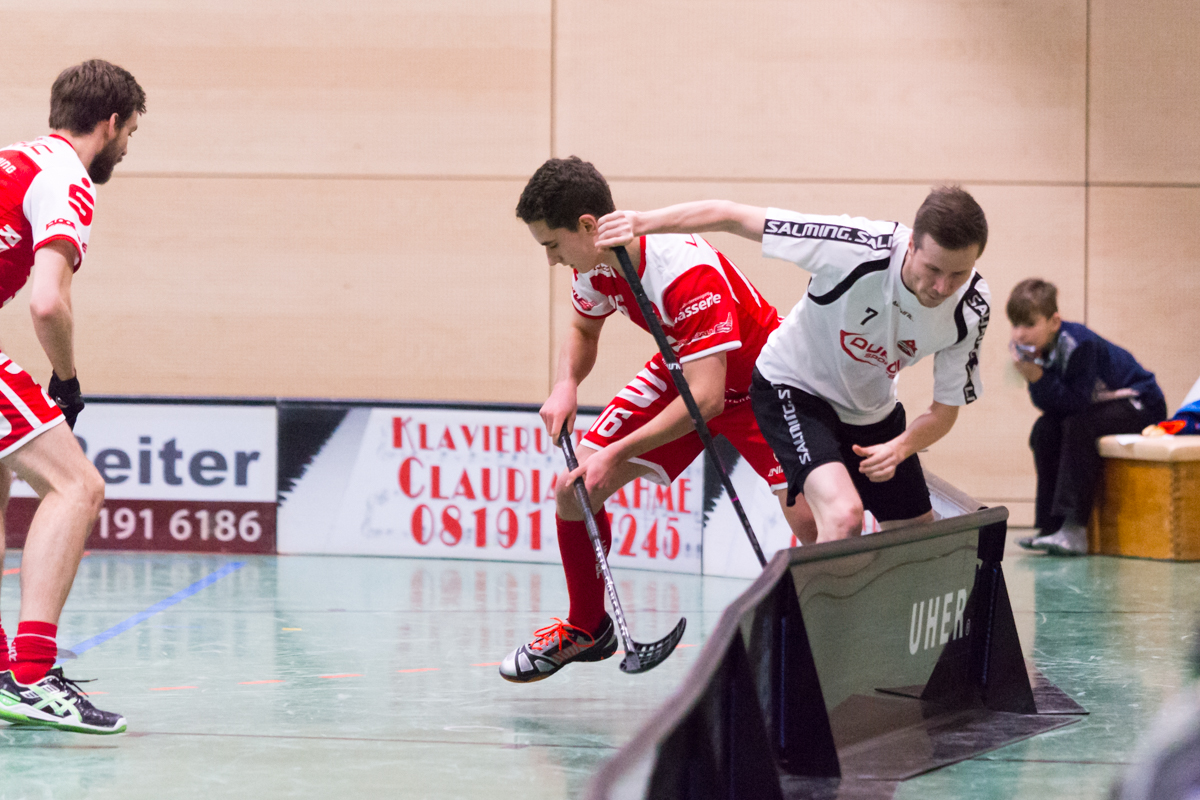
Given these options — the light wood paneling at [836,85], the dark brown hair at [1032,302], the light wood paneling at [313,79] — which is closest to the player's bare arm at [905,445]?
the dark brown hair at [1032,302]

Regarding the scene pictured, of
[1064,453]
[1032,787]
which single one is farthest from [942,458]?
[1032,787]

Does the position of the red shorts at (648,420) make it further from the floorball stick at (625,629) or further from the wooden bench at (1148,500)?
the wooden bench at (1148,500)

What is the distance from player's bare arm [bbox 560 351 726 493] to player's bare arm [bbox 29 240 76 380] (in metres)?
1.50

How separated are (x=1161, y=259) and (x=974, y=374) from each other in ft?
17.0

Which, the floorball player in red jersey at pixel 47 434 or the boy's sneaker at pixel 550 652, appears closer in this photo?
the floorball player in red jersey at pixel 47 434

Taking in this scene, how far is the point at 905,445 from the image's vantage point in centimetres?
333

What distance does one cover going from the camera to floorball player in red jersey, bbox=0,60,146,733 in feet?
10.7

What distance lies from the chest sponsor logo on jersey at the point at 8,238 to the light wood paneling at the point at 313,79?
15.0 ft

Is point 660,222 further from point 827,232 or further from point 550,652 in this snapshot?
point 550,652

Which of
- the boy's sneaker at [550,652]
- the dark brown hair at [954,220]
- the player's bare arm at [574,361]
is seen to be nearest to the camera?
the dark brown hair at [954,220]

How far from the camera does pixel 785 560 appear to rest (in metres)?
2.63

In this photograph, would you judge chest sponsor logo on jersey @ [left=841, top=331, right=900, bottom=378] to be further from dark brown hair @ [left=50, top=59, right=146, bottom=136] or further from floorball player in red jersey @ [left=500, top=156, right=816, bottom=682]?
dark brown hair @ [left=50, top=59, right=146, bottom=136]

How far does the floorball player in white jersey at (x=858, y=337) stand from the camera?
3139 mm

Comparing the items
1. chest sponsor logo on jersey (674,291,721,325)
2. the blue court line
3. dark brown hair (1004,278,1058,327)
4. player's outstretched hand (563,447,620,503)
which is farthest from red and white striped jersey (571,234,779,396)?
dark brown hair (1004,278,1058,327)
